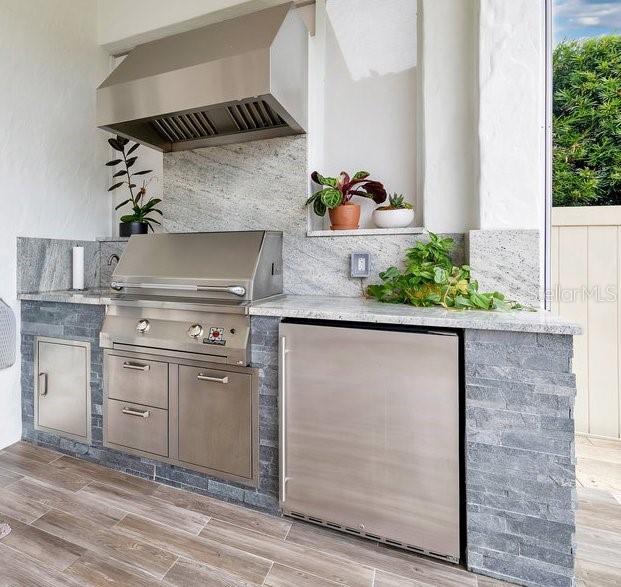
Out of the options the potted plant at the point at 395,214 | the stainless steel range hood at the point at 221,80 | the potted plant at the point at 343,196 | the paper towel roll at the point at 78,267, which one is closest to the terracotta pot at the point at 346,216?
the potted plant at the point at 343,196

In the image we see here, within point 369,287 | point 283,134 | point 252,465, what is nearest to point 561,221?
point 369,287

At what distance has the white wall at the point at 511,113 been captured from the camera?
165 centimetres

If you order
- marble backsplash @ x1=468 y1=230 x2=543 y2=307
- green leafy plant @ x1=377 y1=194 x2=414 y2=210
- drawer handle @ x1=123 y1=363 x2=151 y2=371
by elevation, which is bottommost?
drawer handle @ x1=123 y1=363 x2=151 y2=371

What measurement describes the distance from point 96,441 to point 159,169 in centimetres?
196

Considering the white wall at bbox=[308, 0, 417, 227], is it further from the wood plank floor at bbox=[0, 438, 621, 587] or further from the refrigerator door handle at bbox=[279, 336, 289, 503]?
the wood plank floor at bbox=[0, 438, 621, 587]

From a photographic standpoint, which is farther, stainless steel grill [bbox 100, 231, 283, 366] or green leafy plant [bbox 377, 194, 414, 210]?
green leafy plant [bbox 377, 194, 414, 210]

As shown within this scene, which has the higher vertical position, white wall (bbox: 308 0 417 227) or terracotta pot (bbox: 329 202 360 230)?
white wall (bbox: 308 0 417 227)

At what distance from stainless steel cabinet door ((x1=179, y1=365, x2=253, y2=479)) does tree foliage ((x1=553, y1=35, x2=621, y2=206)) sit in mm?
1883

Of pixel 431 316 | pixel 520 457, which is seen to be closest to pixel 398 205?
pixel 431 316

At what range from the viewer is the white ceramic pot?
2.03 meters

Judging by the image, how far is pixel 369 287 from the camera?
2.00 meters

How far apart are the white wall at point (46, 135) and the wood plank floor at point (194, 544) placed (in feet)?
3.09

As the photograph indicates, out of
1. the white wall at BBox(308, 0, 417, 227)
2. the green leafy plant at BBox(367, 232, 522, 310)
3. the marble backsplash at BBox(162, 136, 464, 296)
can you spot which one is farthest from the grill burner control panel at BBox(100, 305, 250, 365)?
the white wall at BBox(308, 0, 417, 227)

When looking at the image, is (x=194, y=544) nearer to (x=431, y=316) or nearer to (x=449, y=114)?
(x=431, y=316)
